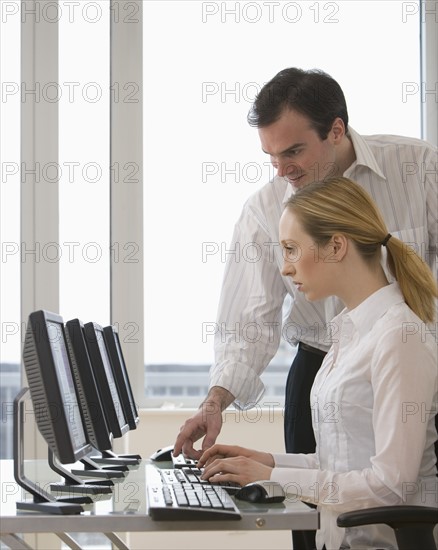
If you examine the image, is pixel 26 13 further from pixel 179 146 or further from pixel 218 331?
pixel 218 331

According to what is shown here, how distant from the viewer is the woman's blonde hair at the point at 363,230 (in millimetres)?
1849

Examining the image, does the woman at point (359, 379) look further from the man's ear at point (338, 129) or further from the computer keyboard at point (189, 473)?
the man's ear at point (338, 129)

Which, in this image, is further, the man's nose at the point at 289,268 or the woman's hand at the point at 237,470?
the man's nose at the point at 289,268

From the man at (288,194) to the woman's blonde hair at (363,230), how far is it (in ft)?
1.11

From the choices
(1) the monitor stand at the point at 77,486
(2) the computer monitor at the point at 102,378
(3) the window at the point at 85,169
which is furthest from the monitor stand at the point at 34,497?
(3) the window at the point at 85,169

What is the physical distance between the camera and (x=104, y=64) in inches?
160

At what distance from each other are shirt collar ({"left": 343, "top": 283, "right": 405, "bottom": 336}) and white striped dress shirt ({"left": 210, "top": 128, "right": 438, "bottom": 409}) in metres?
0.39

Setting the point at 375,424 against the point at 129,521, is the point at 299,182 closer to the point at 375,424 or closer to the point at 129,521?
the point at 375,424

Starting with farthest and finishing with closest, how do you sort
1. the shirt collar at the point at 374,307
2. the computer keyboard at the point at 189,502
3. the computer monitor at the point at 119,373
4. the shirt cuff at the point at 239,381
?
the computer monitor at the point at 119,373 → the shirt cuff at the point at 239,381 → the shirt collar at the point at 374,307 → the computer keyboard at the point at 189,502

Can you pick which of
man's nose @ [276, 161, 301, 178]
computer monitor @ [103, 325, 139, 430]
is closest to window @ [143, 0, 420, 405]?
computer monitor @ [103, 325, 139, 430]

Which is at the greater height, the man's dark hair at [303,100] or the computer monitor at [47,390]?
the man's dark hair at [303,100]

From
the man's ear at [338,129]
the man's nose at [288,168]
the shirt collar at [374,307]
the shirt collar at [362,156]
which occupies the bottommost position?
the shirt collar at [374,307]

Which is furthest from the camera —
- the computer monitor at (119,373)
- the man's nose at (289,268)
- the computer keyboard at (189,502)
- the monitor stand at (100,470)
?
the computer monitor at (119,373)

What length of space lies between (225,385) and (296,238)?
22.2 inches
